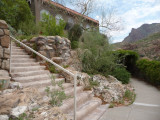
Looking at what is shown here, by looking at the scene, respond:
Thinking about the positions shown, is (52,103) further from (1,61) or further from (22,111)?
(1,61)

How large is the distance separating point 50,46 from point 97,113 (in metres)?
2.86

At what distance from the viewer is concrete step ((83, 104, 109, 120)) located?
9.43 feet

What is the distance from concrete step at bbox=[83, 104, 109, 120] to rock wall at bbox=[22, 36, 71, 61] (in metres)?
2.40

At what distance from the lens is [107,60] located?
5758 mm

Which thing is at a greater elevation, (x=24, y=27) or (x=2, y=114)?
(x=24, y=27)

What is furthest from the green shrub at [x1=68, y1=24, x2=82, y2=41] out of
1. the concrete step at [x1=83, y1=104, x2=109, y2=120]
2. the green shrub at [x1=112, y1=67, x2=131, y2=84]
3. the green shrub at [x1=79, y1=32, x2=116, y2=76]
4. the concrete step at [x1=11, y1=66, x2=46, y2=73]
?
the concrete step at [x1=83, y1=104, x2=109, y2=120]

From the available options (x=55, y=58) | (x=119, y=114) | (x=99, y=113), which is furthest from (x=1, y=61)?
(x=119, y=114)

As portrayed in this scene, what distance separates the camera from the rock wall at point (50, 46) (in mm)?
4547

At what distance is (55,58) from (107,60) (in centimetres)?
245

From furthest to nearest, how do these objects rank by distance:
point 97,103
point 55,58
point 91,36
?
point 91,36 < point 55,58 < point 97,103

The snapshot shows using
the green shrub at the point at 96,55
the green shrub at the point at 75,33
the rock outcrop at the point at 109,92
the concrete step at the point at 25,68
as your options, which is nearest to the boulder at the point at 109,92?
the rock outcrop at the point at 109,92

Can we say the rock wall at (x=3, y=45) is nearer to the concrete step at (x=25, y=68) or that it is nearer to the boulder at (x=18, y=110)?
the concrete step at (x=25, y=68)

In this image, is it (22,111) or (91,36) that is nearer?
(22,111)

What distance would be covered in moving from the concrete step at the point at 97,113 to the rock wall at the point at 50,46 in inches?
94.5
